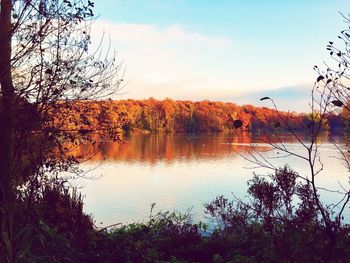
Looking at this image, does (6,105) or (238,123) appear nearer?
(238,123)

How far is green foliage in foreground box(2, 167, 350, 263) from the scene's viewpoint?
3541mm

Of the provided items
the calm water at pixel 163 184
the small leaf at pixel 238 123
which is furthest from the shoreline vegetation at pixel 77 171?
the calm water at pixel 163 184

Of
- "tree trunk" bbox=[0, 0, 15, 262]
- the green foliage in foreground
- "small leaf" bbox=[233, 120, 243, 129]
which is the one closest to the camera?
"small leaf" bbox=[233, 120, 243, 129]

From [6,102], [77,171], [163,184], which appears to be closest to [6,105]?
[6,102]

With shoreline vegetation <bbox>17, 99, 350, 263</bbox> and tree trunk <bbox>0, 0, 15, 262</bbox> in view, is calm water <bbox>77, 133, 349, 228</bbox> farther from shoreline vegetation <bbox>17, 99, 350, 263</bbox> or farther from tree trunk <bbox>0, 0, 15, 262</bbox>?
tree trunk <bbox>0, 0, 15, 262</bbox>

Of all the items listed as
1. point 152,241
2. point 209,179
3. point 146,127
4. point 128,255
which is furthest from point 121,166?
point 146,127

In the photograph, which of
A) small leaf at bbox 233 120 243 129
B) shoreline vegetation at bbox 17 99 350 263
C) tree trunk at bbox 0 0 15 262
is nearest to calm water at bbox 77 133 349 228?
shoreline vegetation at bbox 17 99 350 263

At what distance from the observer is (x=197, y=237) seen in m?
6.12

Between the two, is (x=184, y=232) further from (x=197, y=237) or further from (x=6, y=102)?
(x=6, y=102)

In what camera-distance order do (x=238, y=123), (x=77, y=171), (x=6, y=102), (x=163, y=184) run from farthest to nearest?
(x=163, y=184) → (x=77, y=171) → (x=6, y=102) → (x=238, y=123)

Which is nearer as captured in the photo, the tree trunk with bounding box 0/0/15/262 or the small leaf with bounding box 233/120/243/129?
the small leaf with bounding box 233/120/243/129

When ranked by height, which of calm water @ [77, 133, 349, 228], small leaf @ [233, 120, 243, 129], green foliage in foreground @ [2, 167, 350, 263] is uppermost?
small leaf @ [233, 120, 243, 129]

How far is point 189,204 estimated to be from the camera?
14.3 meters

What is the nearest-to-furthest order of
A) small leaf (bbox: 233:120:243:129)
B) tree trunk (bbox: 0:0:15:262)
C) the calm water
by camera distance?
small leaf (bbox: 233:120:243:129)
tree trunk (bbox: 0:0:15:262)
the calm water
